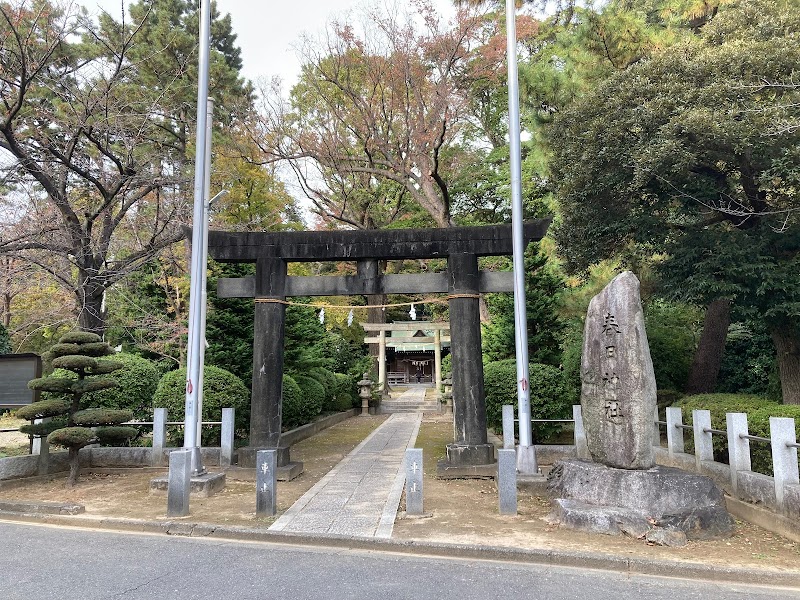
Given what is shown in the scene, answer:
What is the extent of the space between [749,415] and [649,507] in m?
3.21

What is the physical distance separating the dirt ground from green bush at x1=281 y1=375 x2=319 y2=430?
2665mm

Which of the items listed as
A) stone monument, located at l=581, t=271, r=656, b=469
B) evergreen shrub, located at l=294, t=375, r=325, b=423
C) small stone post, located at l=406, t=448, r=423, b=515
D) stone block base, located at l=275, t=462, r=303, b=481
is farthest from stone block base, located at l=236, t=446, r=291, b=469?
stone monument, located at l=581, t=271, r=656, b=469

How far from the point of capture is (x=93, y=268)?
13617 millimetres

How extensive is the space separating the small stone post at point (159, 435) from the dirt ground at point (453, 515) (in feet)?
1.59

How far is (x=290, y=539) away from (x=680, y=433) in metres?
7.23

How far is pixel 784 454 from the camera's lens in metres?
6.18

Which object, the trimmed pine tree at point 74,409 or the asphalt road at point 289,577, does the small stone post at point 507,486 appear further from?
the trimmed pine tree at point 74,409

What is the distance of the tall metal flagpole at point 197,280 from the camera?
854 cm

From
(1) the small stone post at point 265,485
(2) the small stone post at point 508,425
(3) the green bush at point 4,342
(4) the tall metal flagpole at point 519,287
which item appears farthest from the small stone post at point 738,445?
(3) the green bush at point 4,342

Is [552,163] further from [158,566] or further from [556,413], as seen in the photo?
[158,566]

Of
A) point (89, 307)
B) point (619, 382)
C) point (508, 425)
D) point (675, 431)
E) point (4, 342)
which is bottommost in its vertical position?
point (675, 431)

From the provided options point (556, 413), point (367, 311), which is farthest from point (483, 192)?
point (556, 413)

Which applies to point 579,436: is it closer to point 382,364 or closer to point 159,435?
point 159,435

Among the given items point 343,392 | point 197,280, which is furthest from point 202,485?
point 343,392
